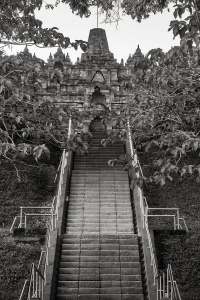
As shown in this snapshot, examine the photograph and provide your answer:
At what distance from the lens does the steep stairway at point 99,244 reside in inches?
483

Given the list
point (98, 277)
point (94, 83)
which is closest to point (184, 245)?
point (98, 277)

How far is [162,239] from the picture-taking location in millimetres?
14586

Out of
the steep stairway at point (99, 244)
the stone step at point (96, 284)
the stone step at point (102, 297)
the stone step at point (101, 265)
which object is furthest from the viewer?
A: the stone step at point (101, 265)

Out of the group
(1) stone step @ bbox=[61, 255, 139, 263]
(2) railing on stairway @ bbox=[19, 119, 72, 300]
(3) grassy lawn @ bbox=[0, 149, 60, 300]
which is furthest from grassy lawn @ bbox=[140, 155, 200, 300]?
(3) grassy lawn @ bbox=[0, 149, 60, 300]

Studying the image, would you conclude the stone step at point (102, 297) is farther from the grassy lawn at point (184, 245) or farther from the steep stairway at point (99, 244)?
the grassy lawn at point (184, 245)

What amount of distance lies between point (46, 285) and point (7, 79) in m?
4.95

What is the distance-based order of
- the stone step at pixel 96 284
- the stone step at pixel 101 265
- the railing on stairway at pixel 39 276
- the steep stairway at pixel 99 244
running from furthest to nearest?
1. the stone step at pixel 101 265
2. the stone step at pixel 96 284
3. the steep stairway at pixel 99 244
4. the railing on stairway at pixel 39 276

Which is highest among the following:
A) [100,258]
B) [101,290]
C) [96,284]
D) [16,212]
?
[16,212]

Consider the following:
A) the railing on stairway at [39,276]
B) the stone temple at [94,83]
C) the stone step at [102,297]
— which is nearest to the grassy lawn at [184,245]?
the stone step at [102,297]

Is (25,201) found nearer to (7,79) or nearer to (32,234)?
(32,234)

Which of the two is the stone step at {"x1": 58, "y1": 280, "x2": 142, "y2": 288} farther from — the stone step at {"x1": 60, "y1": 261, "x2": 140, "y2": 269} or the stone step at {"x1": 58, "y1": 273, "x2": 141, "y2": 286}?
the stone step at {"x1": 60, "y1": 261, "x2": 140, "y2": 269}

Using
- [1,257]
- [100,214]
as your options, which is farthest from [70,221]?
[1,257]

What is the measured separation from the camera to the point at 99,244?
45.8ft

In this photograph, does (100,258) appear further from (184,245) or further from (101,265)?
(184,245)
